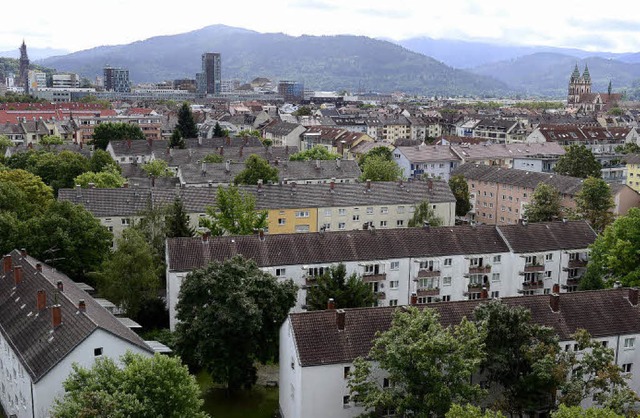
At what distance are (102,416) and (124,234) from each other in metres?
26.8

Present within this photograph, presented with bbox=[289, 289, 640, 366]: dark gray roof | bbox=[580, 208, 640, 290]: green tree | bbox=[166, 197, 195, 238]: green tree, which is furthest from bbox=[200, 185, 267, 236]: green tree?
bbox=[580, 208, 640, 290]: green tree

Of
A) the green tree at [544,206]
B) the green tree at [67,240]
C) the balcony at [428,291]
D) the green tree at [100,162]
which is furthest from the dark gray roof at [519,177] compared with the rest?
the green tree at [67,240]

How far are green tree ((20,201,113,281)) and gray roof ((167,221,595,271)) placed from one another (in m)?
7.21

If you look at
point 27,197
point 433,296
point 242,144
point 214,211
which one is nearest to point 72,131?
point 242,144

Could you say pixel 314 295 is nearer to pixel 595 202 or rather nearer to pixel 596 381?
pixel 596 381

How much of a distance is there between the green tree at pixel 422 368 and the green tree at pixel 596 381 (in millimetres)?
4090

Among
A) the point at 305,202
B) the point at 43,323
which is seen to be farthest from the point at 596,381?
the point at 305,202

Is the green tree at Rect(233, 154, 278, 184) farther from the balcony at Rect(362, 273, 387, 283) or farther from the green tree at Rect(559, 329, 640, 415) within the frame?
the green tree at Rect(559, 329, 640, 415)

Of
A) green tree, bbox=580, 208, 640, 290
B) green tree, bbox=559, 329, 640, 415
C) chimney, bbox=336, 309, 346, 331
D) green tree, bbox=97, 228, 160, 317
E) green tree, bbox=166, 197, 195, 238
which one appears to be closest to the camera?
green tree, bbox=559, 329, 640, 415

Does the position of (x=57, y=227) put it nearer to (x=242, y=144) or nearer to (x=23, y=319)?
(x=23, y=319)

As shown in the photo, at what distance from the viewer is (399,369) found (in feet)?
94.7

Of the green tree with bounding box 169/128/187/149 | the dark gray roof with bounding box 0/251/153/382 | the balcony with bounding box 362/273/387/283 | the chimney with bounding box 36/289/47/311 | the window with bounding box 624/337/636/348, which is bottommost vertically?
the window with bounding box 624/337/636/348

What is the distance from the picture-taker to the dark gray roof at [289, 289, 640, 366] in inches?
1260

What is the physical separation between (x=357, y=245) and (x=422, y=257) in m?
4.89
